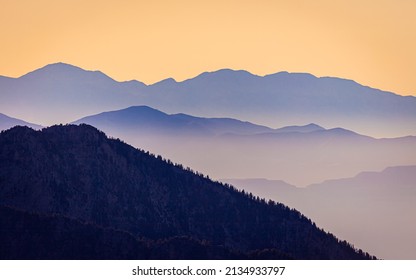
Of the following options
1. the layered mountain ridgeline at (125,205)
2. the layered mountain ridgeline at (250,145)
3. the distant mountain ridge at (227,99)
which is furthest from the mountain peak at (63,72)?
the layered mountain ridgeline at (125,205)

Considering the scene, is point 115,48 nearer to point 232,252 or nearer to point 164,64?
point 164,64

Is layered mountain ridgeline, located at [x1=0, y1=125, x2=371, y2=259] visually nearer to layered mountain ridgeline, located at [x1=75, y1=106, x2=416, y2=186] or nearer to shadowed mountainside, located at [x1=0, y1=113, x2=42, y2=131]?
shadowed mountainside, located at [x1=0, y1=113, x2=42, y2=131]

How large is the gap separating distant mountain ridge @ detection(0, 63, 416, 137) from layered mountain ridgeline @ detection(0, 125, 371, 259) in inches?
24.8

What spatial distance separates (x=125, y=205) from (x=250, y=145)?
2986 millimetres

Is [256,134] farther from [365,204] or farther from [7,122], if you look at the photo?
[7,122]

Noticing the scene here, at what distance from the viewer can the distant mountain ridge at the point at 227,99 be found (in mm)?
20703

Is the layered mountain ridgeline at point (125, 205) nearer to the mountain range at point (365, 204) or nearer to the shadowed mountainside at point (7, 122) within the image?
the shadowed mountainside at point (7, 122)

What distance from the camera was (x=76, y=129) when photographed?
21.1 m

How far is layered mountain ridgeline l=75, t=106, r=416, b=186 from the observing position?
819 inches

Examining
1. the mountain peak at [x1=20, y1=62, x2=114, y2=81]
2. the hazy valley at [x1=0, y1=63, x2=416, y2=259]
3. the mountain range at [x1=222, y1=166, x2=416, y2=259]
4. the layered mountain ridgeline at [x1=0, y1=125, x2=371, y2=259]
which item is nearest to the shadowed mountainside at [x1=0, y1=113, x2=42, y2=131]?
the hazy valley at [x1=0, y1=63, x2=416, y2=259]

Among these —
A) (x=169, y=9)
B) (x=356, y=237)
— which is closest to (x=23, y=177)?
(x=169, y=9)

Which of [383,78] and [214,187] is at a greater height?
[383,78]

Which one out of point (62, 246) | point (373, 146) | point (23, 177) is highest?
point (373, 146)

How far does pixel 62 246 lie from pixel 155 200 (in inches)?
91.4
